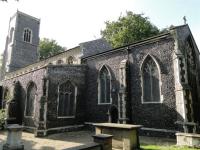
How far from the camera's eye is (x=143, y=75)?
1571cm

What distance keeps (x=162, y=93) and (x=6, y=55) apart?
31291 mm

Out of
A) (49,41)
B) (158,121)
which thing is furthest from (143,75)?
(49,41)

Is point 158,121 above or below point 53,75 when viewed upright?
below

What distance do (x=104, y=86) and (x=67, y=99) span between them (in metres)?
3.76

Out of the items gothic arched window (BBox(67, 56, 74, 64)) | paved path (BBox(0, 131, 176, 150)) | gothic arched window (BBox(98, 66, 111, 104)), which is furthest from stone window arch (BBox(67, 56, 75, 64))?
paved path (BBox(0, 131, 176, 150))

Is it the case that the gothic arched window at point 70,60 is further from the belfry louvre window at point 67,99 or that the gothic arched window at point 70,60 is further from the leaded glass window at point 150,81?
the leaded glass window at point 150,81

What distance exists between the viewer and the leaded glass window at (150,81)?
1477 cm

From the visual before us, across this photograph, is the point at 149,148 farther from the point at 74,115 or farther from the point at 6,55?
the point at 6,55

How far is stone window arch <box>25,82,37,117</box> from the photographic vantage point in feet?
62.3

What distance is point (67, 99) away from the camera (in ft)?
59.5

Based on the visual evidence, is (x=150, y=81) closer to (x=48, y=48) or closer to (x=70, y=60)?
(x=70, y=60)

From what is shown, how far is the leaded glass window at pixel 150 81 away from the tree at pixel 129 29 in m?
19.2

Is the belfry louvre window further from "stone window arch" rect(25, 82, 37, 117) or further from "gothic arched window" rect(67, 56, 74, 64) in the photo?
"gothic arched window" rect(67, 56, 74, 64)

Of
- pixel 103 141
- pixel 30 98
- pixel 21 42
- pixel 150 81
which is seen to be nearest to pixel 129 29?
pixel 21 42
